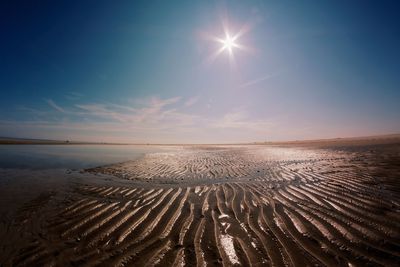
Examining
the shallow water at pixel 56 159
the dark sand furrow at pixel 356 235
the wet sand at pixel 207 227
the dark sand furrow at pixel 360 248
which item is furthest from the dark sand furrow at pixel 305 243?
the shallow water at pixel 56 159

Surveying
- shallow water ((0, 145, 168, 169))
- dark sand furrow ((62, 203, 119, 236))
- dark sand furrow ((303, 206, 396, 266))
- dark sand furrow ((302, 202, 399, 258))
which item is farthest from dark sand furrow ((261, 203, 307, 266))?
shallow water ((0, 145, 168, 169))

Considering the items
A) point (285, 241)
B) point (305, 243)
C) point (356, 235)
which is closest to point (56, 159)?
point (285, 241)

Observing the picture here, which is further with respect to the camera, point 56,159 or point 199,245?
point 56,159

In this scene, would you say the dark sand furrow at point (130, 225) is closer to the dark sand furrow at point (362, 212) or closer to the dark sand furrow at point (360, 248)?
the dark sand furrow at point (360, 248)

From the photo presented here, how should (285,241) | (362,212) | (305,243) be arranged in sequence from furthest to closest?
(362,212)
(285,241)
(305,243)

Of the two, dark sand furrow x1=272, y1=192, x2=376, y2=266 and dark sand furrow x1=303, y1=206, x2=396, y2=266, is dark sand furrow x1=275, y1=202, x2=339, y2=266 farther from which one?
dark sand furrow x1=303, y1=206, x2=396, y2=266

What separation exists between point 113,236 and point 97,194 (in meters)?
3.90

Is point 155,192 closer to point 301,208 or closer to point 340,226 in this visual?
point 301,208

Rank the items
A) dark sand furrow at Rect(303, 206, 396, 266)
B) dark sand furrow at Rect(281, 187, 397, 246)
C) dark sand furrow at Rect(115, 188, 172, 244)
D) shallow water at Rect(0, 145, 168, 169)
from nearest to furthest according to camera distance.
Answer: dark sand furrow at Rect(303, 206, 396, 266)
dark sand furrow at Rect(281, 187, 397, 246)
dark sand furrow at Rect(115, 188, 172, 244)
shallow water at Rect(0, 145, 168, 169)

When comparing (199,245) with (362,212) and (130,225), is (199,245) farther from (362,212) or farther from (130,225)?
(362,212)

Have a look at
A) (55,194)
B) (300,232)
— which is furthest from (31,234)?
(300,232)

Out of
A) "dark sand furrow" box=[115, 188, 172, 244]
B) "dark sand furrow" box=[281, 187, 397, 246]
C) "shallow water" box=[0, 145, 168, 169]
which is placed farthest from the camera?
"shallow water" box=[0, 145, 168, 169]

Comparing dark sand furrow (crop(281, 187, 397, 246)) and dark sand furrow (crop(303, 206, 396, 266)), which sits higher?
dark sand furrow (crop(281, 187, 397, 246))

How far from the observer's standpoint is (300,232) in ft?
14.4
